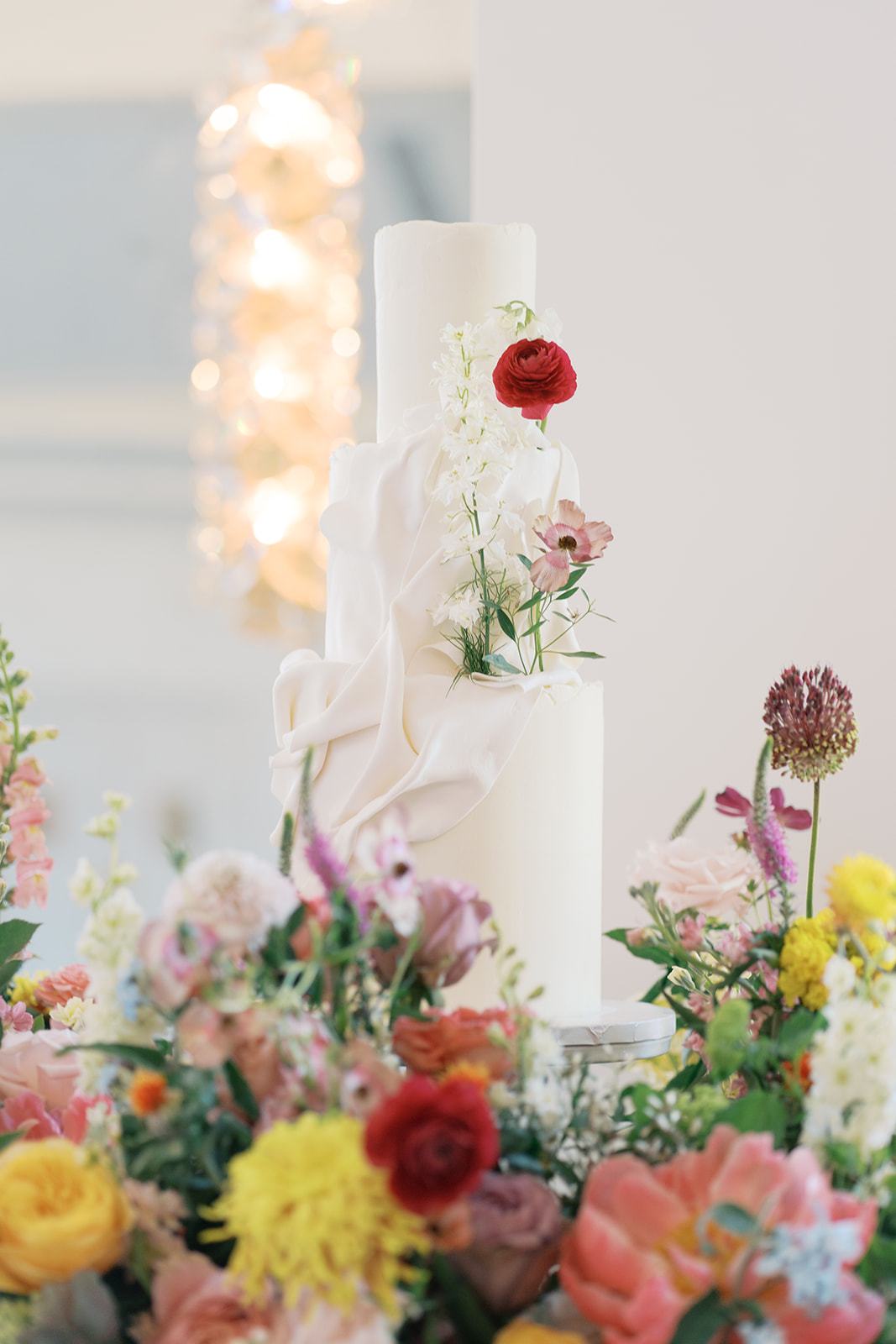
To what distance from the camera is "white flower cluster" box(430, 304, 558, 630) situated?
1.18m

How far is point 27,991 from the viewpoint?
1009 millimetres

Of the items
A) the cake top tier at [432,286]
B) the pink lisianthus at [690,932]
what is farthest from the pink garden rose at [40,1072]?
the cake top tier at [432,286]

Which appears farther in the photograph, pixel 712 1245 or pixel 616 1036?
pixel 616 1036

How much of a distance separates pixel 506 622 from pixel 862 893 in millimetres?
555

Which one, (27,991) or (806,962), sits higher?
(806,962)

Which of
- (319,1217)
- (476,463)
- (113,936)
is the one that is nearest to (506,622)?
(476,463)

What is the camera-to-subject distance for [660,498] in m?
2.43

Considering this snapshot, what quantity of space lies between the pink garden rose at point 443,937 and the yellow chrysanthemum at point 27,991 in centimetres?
53

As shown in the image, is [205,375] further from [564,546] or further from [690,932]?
[690,932]

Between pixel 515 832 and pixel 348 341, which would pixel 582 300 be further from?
pixel 515 832

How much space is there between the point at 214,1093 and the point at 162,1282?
8cm

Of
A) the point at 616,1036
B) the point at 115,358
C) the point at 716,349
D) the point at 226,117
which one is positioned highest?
the point at 226,117

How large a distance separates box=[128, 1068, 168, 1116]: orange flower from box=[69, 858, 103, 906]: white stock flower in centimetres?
8

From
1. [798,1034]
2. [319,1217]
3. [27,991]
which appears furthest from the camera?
[27,991]
